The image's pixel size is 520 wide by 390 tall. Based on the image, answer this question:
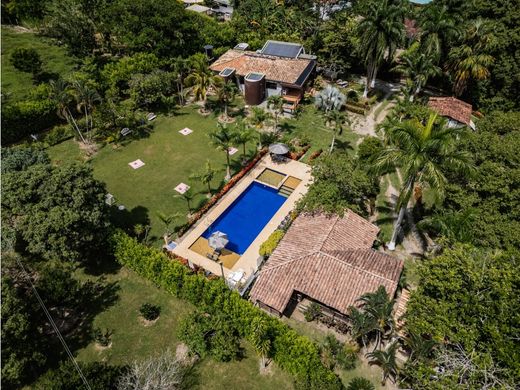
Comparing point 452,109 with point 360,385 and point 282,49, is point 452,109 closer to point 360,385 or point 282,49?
point 282,49

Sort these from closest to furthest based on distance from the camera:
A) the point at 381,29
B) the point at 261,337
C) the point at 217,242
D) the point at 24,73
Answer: the point at 261,337 → the point at 217,242 → the point at 381,29 → the point at 24,73

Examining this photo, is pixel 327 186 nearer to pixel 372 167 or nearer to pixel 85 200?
pixel 372 167

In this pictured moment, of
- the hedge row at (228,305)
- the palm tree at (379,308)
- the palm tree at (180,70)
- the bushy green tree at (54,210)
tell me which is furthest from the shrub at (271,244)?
the palm tree at (180,70)

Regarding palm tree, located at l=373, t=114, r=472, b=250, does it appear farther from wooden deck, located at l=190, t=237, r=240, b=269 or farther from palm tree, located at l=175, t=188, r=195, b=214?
palm tree, located at l=175, t=188, r=195, b=214

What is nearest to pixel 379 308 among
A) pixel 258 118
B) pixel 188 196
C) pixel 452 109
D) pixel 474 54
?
pixel 188 196

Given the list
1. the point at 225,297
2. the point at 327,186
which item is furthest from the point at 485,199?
the point at 225,297

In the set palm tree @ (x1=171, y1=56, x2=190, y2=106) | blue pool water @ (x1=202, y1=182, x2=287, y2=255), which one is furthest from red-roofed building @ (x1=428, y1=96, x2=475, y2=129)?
palm tree @ (x1=171, y1=56, x2=190, y2=106)
